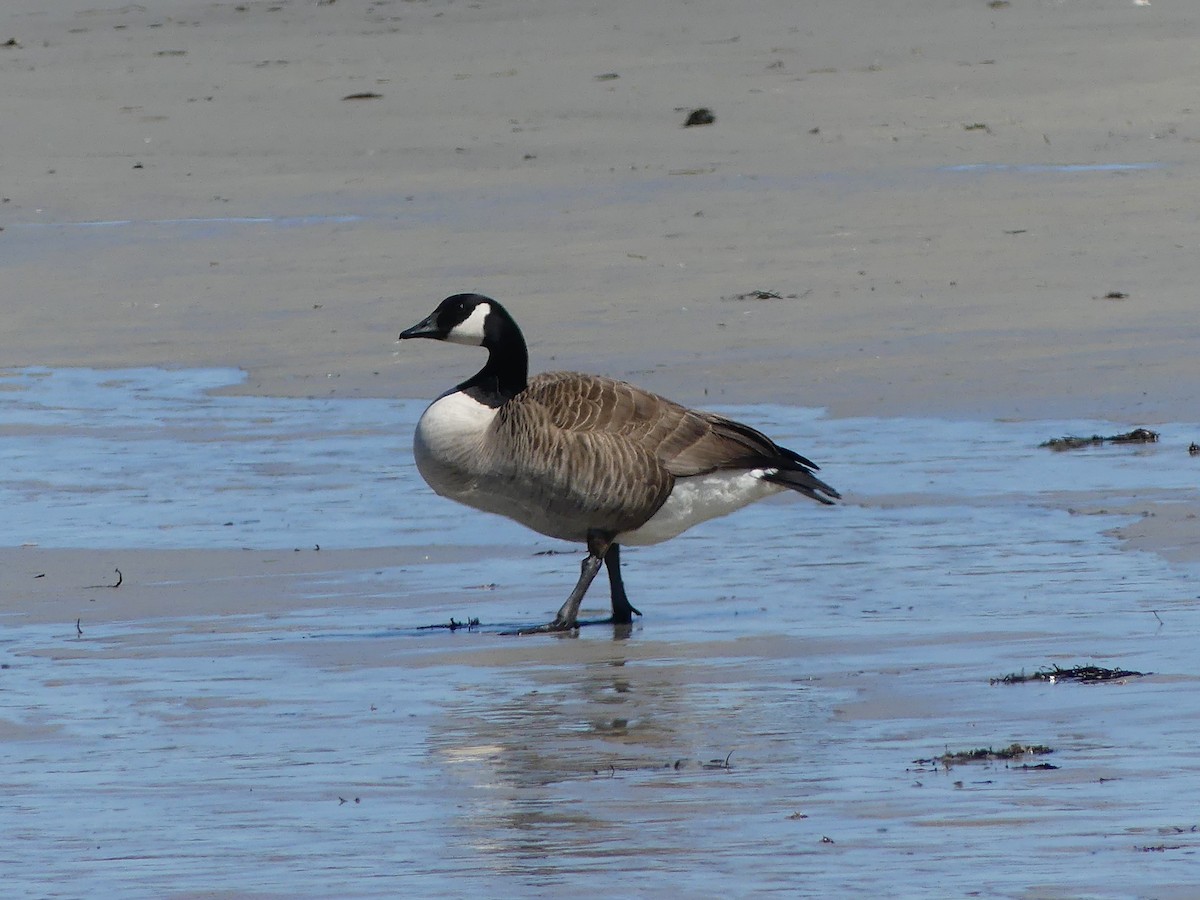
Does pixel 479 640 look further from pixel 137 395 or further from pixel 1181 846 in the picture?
pixel 137 395

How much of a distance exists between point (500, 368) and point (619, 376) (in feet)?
12.9

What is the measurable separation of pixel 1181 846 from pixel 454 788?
1.67m

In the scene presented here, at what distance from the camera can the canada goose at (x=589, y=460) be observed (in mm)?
7918

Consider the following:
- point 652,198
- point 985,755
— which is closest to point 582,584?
point 985,755

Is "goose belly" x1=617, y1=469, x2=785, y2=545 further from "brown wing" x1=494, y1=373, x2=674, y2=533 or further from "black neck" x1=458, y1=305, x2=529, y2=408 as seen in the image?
"black neck" x1=458, y1=305, x2=529, y2=408

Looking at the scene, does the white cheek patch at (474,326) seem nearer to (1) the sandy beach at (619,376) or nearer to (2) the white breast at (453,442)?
(2) the white breast at (453,442)

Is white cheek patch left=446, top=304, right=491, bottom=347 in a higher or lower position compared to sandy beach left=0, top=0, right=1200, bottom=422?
higher

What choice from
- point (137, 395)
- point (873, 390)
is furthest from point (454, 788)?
point (137, 395)

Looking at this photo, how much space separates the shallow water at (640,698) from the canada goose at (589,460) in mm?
293

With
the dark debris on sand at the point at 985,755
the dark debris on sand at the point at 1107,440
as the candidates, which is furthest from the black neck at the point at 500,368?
the dark debris on sand at the point at 985,755

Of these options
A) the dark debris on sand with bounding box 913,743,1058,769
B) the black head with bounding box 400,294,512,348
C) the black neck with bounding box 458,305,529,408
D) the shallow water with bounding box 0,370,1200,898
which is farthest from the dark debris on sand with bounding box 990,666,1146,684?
the black head with bounding box 400,294,512,348

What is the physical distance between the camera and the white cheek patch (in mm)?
8398

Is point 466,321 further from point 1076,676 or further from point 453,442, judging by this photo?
point 1076,676

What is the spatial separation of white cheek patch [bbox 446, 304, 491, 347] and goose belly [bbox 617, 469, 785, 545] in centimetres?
86
